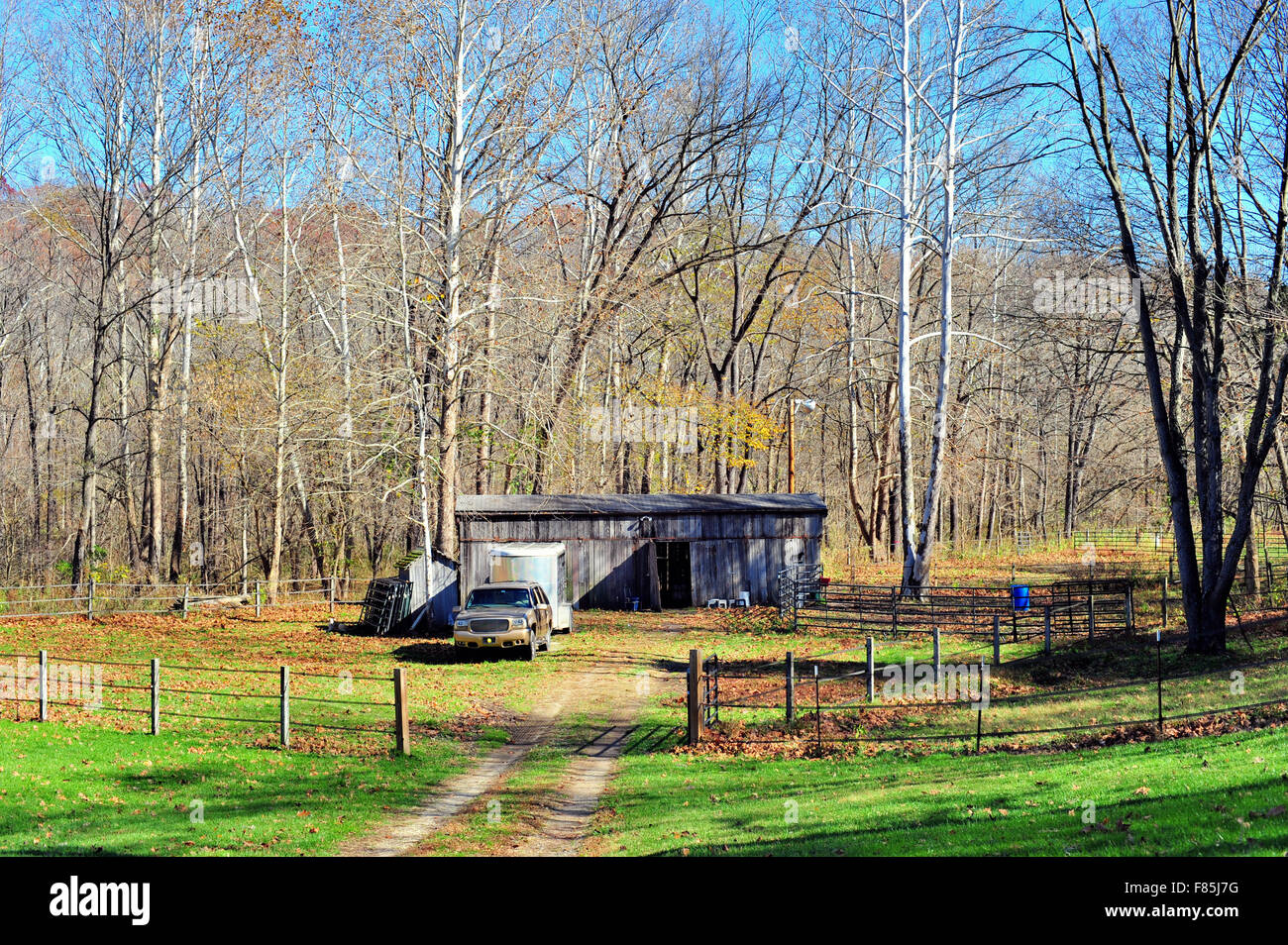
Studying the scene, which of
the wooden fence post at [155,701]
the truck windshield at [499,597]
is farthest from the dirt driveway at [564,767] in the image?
the wooden fence post at [155,701]

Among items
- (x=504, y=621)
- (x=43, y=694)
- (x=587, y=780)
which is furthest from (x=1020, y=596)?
(x=43, y=694)

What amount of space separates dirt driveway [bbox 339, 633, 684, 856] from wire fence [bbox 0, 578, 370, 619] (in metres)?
11.4

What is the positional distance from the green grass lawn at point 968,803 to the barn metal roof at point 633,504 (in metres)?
20.0

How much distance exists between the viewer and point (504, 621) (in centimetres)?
2369

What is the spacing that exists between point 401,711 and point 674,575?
2230cm

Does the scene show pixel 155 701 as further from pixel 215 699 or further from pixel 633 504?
pixel 633 504

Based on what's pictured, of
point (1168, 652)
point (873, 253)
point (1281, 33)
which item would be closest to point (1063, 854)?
point (1168, 652)

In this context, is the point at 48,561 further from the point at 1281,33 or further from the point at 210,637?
the point at 1281,33

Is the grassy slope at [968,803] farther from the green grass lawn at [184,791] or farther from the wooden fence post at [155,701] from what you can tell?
the wooden fence post at [155,701]

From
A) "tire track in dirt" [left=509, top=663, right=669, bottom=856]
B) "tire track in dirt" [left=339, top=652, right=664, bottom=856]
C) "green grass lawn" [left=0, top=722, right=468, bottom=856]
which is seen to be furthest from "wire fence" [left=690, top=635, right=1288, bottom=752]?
"green grass lawn" [left=0, top=722, right=468, bottom=856]

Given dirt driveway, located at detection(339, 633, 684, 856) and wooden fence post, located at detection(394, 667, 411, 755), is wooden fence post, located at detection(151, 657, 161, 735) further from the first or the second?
dirt driveway, located at detection(339, 633, 684, 856)

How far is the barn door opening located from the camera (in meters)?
35.6

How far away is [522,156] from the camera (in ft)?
104

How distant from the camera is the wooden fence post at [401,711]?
48.1ft
